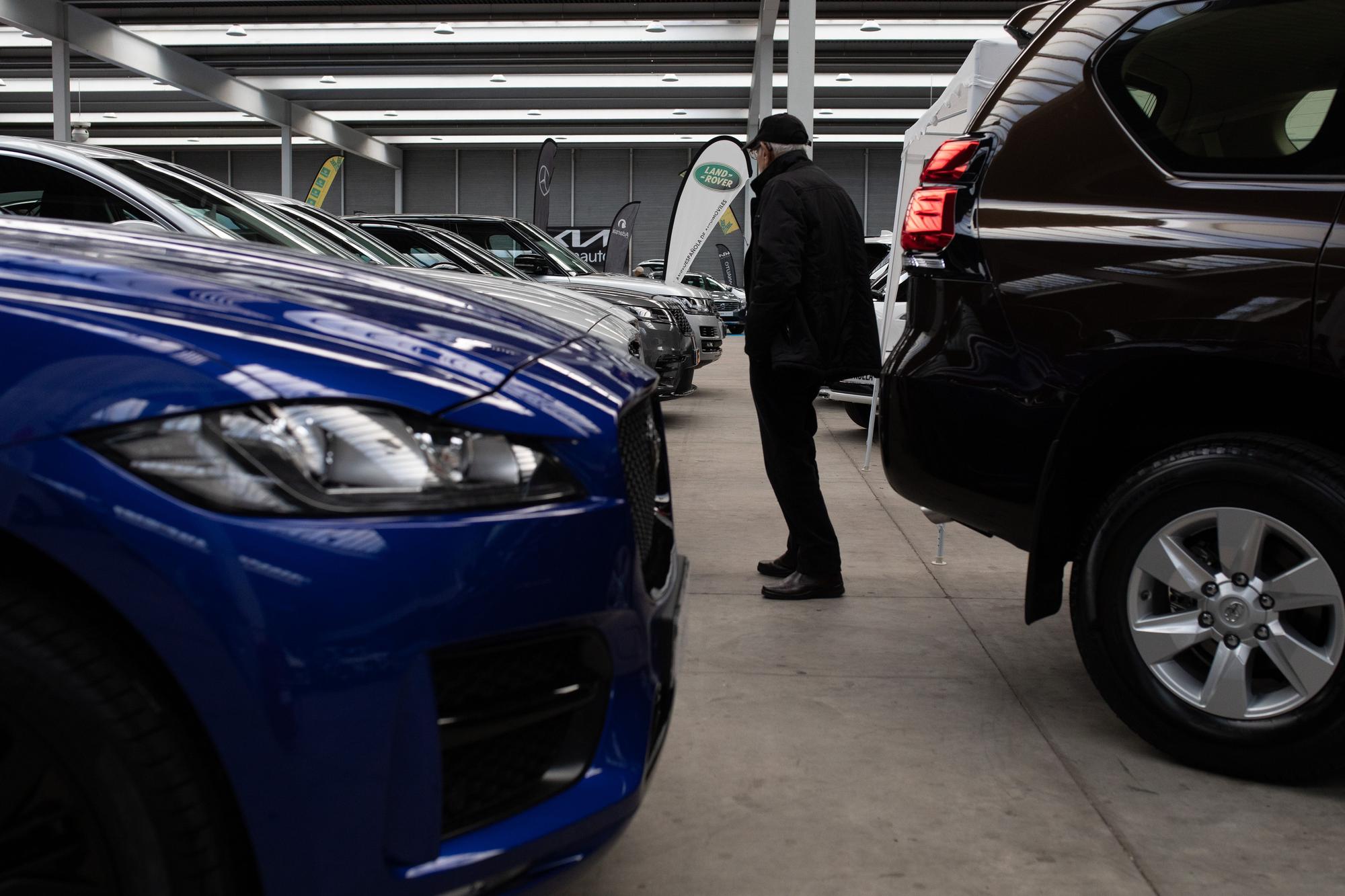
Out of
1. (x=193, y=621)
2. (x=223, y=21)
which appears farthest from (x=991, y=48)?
(x=223, y=21)

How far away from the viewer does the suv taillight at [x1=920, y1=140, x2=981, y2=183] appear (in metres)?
3.10

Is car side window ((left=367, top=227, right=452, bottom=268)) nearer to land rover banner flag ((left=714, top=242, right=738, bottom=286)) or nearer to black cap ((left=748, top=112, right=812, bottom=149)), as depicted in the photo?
black cap ((left=748, top=112, right=812, bottom=149))

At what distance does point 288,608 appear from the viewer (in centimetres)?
131

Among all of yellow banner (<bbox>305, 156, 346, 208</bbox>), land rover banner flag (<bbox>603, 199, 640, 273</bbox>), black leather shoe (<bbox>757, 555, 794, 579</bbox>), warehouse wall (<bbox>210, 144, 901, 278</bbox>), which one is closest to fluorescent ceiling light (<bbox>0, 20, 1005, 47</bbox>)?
yellow banner (<bbox>305, 156, 346, 208</bbox>)

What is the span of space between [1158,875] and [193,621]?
1.81 metres

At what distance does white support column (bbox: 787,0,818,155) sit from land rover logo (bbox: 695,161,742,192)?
2.72 metres

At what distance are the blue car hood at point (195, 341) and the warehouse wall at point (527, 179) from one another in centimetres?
3575

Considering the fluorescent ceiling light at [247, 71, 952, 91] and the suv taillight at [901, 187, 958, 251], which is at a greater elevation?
the fluorescent ceiling light at [247, 71, 952, 91]

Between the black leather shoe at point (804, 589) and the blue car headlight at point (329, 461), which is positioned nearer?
the blue car headlight at point (329, 461)

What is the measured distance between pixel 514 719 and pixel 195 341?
591mm

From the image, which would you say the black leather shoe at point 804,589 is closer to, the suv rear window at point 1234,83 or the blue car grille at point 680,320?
the suv rear window at point 1234,83

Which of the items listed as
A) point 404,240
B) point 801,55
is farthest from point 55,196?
point 801,55

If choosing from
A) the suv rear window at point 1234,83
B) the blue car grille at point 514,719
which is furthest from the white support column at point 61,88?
the blue car grille at point 514,719

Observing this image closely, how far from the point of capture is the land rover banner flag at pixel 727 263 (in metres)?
34.8
